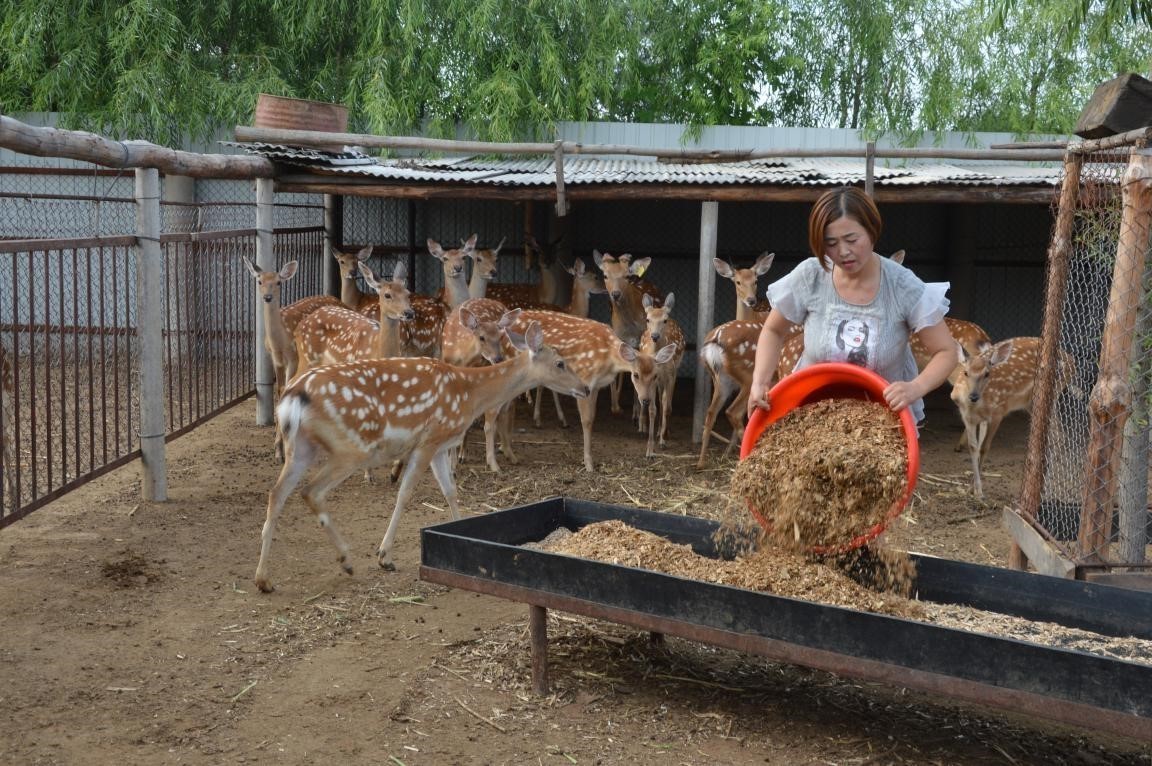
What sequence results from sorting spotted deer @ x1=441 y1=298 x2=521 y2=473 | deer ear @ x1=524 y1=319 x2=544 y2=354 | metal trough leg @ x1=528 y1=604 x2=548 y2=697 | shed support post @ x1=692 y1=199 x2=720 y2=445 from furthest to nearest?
shed support post @ x1=692 y1=199 x2=720 y2=445 < spotted deer @ x1=441 y1=298 x2=521 y2=473 < deer ear @ x1=524 y1=319 x2=544 y2=354 < metal trough leg @ x1=528 y1=604 x2=548 y2=697

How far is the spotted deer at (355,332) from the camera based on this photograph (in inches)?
331

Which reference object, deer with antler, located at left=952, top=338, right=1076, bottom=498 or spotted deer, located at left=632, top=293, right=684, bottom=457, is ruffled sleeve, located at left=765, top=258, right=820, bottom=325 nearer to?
deer with antler, located at left=952, top=338, right=1076, bottom=498

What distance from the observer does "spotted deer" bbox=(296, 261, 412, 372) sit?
8.40 m

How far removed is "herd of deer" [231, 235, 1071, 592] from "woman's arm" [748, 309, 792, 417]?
231 centimetres

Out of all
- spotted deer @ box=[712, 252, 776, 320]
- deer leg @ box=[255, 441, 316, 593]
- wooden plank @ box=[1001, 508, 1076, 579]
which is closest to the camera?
wooden plank @ box=[1001, 508, 1076, 579]

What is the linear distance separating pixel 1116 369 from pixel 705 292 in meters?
4.69

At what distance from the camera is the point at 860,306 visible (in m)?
4.06

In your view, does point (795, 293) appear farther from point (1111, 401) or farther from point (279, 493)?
point (279, 493)

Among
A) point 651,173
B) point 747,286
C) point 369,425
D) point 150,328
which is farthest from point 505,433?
point 369,425

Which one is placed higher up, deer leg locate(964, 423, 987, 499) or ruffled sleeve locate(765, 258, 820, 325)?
ruffled sleeve locate(765, 258, 820, 325)

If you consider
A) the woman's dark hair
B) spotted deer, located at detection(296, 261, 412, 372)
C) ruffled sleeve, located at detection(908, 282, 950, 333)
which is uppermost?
the woman's dark hair

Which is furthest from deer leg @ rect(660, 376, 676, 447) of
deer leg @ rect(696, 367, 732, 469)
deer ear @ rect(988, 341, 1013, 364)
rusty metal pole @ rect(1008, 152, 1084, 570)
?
rusty metal pole @ rect(1008, 152, 1084, 570)

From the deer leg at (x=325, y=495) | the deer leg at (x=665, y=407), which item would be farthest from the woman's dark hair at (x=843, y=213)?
the deer leg at (x=665, y=407)

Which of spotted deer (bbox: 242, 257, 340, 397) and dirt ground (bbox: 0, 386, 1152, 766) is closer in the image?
dirt ground (bbox: 0, 386, 1152, 766)
